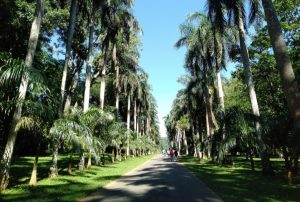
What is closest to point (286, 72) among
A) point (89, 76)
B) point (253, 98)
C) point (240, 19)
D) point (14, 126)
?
point (14, 126)

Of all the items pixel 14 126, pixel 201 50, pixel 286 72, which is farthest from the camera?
pixel 201 50

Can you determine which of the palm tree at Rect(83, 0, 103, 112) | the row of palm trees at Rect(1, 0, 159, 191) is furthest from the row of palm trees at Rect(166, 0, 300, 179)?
the palm tree at Rect(83, 0, 103, 112)

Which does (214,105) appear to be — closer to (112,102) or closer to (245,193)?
(112,102)

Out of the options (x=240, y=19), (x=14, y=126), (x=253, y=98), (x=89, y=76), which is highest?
(x=240, y=19)

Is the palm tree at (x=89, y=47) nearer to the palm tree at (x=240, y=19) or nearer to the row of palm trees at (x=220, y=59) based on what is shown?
the row of palm trees at (x=220, y=59)

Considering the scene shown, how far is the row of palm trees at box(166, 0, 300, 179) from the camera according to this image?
10.5m

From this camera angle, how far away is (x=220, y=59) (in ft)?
104

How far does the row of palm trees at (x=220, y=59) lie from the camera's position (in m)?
10.5

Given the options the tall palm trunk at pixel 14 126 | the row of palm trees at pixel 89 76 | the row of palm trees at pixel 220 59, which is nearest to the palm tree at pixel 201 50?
the row of palm trees at pixel 220 59

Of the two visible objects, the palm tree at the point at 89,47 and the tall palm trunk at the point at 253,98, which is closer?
the tall palm trunk at the point at 253,98

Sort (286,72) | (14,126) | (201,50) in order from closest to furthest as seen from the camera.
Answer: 1. (286,72)
2. (14,126)
3. (201,50)

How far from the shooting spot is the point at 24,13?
25062mm

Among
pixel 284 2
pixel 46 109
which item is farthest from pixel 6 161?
pixel 284 2

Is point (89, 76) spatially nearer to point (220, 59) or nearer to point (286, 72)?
point (220, 59)
